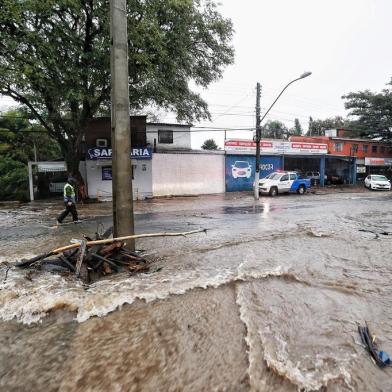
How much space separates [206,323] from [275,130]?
58.9 metres

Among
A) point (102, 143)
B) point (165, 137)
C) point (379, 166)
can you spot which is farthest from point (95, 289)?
point (379, 166)

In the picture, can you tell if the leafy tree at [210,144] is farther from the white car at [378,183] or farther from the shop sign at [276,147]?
the white car at [378,183]

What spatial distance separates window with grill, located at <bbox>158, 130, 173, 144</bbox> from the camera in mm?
25216

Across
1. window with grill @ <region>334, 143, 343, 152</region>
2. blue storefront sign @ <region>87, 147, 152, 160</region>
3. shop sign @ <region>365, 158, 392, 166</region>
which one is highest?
window with grill @ <region>334, 143, 343, 152</region>

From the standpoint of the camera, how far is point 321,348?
3.20 m

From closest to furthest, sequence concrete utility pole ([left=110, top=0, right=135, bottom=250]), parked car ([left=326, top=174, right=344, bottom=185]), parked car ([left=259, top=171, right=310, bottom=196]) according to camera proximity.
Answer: concrete utility pole ([left=110, top=0, right=135, bottom=250]) < parked car ([left=259, top=171, right=310, bottom=196]) < parked car ([left=326, top=174, right=344, bottom=185])

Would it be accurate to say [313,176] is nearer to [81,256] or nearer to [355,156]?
[355,156]

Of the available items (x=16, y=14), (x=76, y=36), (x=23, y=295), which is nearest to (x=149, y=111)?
(x=76, y=36)

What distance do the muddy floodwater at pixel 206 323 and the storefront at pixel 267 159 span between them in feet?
62.4

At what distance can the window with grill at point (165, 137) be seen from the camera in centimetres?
2522

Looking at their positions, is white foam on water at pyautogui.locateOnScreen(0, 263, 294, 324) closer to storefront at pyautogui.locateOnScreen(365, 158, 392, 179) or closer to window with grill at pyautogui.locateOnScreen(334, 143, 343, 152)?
window with grill at pyautogui.locateOnScreen(334, 143, 343, 152)

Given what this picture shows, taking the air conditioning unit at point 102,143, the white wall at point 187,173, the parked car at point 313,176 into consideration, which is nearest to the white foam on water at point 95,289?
the air conditioning unit at point 102,143

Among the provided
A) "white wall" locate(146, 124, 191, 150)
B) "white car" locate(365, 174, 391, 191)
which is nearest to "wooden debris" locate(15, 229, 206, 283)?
"white wall" locate(146, 124, 191, 150)

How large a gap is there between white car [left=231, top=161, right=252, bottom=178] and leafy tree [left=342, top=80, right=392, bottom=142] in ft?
56.6
